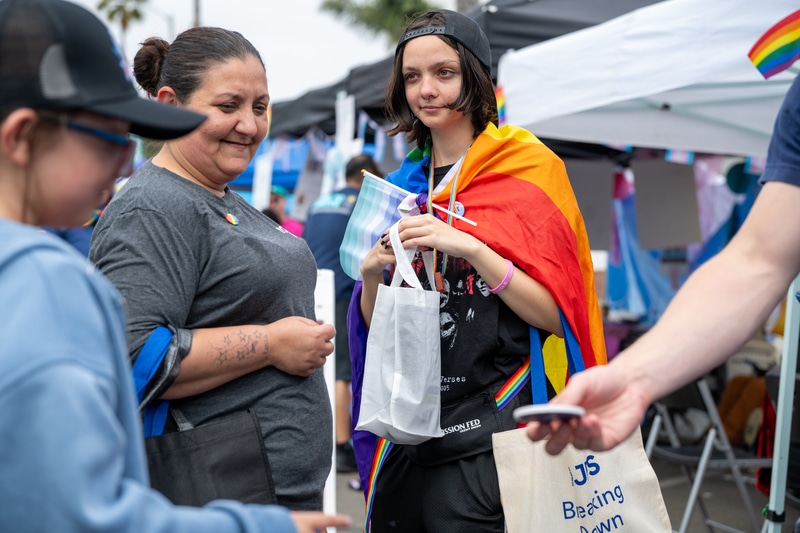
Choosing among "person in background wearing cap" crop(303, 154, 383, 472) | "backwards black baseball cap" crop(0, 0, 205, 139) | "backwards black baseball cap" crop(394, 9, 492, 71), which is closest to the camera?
"backwards black baseball cap" crop(0, 0, 205, 139)

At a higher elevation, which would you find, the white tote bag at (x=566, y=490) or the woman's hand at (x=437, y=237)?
the woman's hand at (x=437, y=237)

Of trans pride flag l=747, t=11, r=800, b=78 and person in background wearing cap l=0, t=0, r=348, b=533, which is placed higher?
trans pride flag l=747, t=11, r=800, b=78

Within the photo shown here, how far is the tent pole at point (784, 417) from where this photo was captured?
10.0 feet

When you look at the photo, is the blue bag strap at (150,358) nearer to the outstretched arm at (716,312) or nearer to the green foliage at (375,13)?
the outstretched arm at (716,312)

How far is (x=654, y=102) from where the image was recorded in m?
4.89

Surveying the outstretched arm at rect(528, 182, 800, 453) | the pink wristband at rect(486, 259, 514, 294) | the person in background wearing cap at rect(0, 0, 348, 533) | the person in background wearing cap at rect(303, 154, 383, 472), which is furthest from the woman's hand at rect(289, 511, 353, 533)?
the person in background wearing cap at rect(303, 154, 383, 472)

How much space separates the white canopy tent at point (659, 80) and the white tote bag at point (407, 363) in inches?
62.8

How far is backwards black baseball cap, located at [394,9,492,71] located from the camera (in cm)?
235

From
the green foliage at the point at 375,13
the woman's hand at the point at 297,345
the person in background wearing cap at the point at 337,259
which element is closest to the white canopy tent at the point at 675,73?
the woman's hand at the point at 297,345

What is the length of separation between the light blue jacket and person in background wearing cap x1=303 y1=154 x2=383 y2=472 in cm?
538

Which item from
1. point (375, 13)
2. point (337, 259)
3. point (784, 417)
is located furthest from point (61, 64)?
point (375, 13)

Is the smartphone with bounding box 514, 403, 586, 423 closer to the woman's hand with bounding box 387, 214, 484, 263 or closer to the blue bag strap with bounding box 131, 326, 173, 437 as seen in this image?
the blue bag strap with bounding box 131, 326, 173, 437

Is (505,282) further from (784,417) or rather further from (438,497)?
(784,417)

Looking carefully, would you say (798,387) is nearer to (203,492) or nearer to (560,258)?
(560,258)
